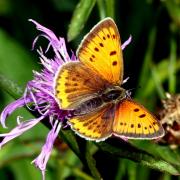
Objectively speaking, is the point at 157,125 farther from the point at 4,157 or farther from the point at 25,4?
the point at 25,4

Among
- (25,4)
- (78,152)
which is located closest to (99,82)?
(78,152)

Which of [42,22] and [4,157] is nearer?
[4,157]

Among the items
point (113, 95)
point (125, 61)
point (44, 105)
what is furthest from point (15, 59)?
point (113, 95)

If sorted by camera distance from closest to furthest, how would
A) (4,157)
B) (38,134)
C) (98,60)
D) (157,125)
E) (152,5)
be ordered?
(157,125) < (98,60) < (4,157) < (38,134) < (152,5)

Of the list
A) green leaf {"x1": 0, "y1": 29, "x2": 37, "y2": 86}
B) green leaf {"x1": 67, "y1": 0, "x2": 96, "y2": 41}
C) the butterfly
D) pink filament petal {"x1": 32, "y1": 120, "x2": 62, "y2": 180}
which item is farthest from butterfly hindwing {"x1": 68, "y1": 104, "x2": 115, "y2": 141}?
green leaf {"x1": 0, "y1": 29, "x2": 37, "y2": 86}

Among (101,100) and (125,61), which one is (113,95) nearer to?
(101,100)

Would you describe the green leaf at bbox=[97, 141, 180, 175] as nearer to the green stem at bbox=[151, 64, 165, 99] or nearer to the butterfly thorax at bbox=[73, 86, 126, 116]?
the butterfly thorax at bbox=[73, 86, 126, 116]

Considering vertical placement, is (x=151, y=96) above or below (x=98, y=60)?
below
